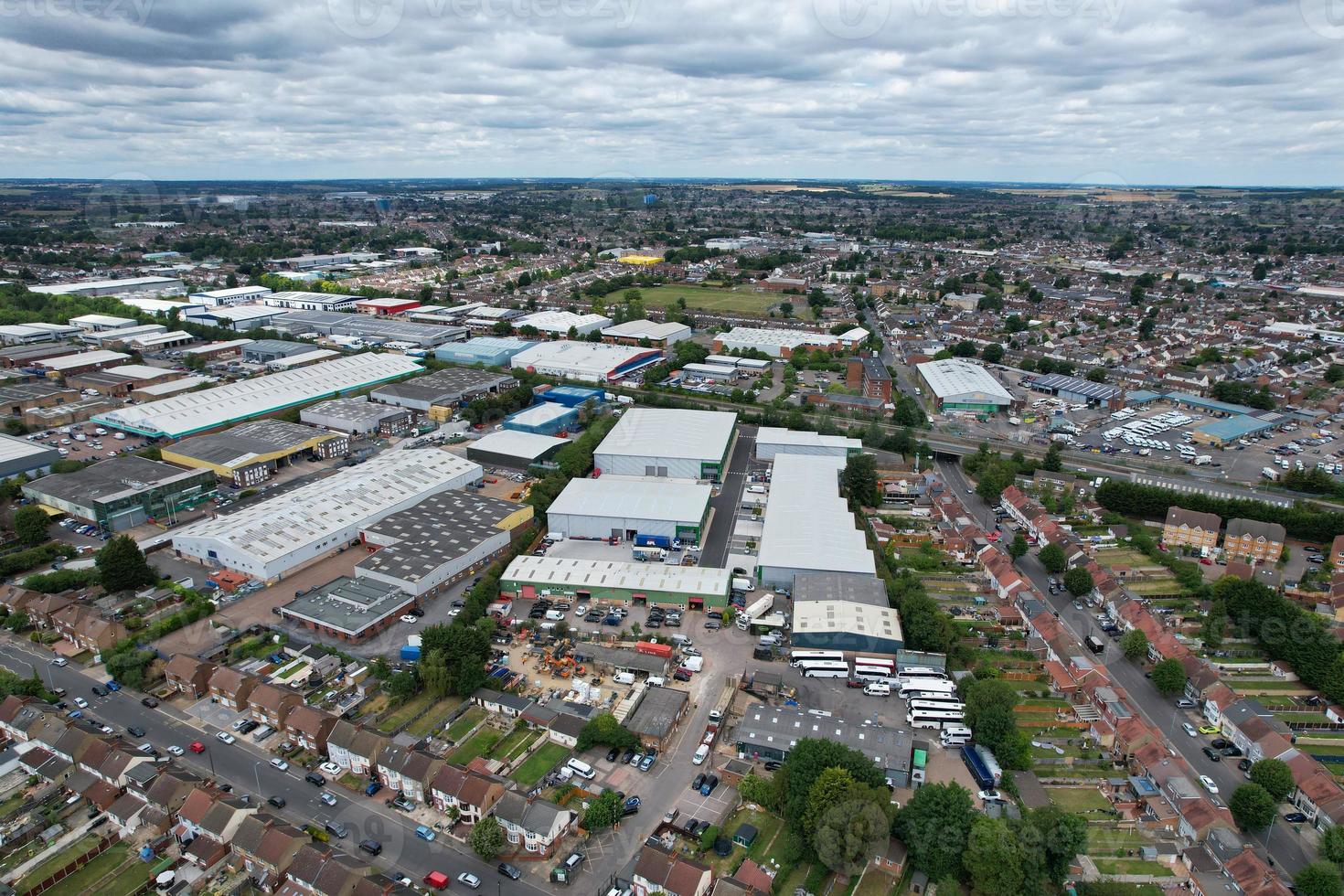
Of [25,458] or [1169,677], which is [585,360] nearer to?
[25,458]

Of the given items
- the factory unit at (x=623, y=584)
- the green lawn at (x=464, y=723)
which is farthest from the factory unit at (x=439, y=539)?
the green lawn at (x=464, y=723)

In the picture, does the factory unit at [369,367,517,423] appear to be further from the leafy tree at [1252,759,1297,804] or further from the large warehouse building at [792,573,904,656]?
the leafy tree at [1252,759,1297,804]

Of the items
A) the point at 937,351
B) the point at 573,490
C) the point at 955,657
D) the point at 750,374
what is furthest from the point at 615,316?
the point at 955,657

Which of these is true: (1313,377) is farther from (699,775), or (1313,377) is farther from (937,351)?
(699,775)

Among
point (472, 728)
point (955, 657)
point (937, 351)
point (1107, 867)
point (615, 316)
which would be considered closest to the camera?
point (1107, 867)

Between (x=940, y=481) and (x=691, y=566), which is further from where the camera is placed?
(x=940, y=481)

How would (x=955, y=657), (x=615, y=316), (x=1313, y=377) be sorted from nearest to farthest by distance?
(x=955, y=657), (x=1313, y=377), (x=615, y=316)

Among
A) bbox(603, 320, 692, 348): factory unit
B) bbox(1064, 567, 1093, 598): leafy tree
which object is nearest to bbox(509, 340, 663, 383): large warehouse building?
bbox(603, 320, 692, 348): factory unit
